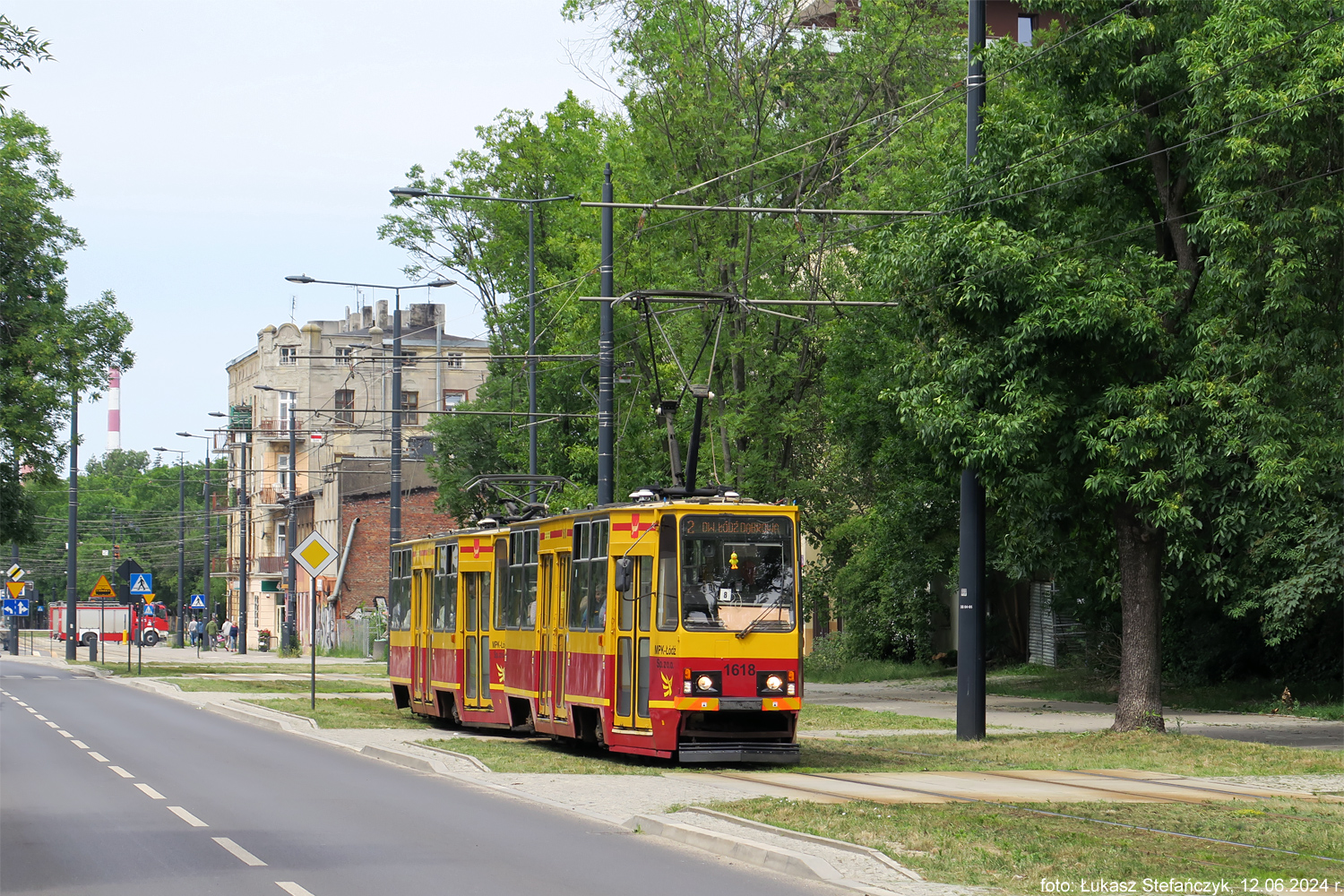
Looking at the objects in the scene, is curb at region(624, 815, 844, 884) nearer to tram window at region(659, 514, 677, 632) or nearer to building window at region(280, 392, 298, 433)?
tram window at region(659, 514, 677, 632)

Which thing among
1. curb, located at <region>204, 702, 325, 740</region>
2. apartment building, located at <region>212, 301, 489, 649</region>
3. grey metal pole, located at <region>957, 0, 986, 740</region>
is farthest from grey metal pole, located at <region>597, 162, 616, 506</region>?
apartment building, located at <region>212, 301, 489, 649</region>

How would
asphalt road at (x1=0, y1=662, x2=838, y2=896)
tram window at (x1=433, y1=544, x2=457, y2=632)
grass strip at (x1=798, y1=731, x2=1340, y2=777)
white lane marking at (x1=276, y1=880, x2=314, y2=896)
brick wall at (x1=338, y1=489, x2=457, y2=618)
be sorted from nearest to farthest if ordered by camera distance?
white lane marking at (x1=276, y1=880, x2=314, y2=896) < asphalt road at (x1=0, y1=662, x2=838, y2=896) < grass strip at (x1=798, y1=731, x2=1340, y2=777) < tram window at (x1=433, y1=544, x2=457, y2=632) < brick wall at (x1=338, y1=489, x2=457, y2=618)

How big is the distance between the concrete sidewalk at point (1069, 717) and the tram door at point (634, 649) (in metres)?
8.05

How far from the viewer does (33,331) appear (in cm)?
4600

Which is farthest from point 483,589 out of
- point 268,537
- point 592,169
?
point 268,537

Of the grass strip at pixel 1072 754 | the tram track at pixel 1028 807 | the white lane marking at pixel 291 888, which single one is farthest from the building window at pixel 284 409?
the white lane marking at pixel 291 888

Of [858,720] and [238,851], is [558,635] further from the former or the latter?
[238,851]

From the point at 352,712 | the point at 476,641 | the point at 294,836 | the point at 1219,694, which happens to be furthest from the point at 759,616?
the point at 1219,694

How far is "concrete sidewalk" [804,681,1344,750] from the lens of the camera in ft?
77.9

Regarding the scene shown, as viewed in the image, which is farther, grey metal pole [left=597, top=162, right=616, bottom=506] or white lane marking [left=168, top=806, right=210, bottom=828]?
grey metal pole [left=597, top=162, right=616, bottom=506]

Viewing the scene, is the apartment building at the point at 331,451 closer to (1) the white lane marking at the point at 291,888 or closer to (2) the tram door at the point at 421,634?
(2) the tram door at the point at 421,634

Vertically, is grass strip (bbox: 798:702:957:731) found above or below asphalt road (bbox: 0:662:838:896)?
below

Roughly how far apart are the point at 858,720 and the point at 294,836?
15.1 m

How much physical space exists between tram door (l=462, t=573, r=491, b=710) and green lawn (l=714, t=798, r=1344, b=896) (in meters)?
11.1
